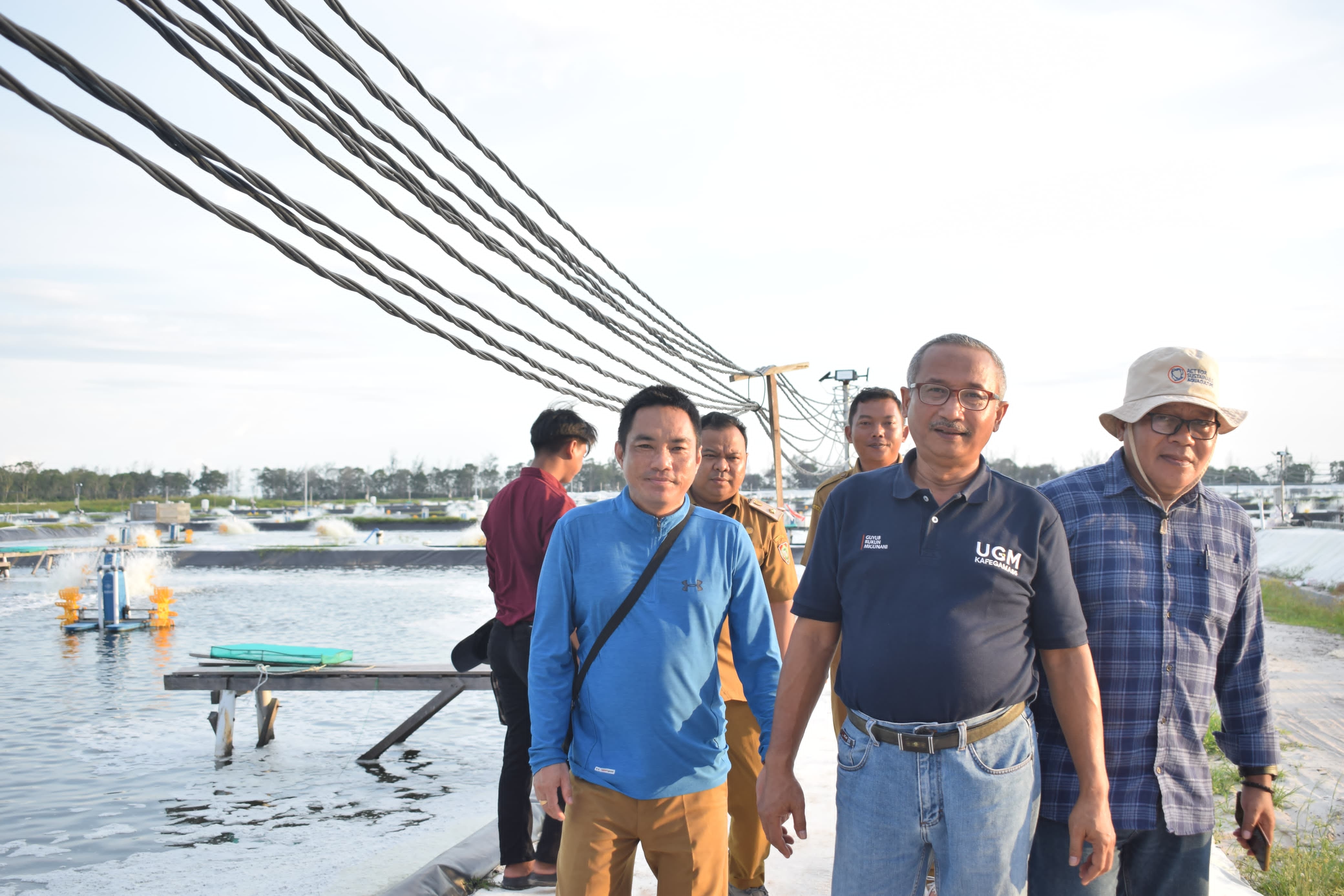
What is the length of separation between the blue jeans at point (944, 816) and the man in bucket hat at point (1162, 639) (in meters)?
0.29

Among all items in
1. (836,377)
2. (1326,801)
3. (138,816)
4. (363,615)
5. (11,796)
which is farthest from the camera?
(363,615)

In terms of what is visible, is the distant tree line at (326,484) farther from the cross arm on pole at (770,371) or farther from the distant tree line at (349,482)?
the cross arm on pole at (770,371)

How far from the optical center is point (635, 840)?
2.37m

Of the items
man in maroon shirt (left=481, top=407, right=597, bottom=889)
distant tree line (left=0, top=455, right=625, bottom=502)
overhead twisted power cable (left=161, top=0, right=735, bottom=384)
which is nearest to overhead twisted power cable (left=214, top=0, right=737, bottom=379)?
overhead twisted power cable (left=161, top=0, right=735, bottom=384)

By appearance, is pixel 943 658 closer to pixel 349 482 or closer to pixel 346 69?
pixel 346 69

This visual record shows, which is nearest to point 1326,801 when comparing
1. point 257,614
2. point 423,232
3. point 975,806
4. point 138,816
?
point 975,806

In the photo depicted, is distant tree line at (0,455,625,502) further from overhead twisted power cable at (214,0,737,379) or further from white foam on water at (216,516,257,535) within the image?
overhead twisted power cable at (214,0,737,379)

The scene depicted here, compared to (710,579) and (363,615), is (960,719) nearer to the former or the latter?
(710,579)

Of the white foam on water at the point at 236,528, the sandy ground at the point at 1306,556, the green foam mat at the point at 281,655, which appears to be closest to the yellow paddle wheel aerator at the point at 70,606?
the green foam mat at the point at 281,655

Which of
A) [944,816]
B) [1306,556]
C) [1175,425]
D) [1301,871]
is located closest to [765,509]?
[1175,425]

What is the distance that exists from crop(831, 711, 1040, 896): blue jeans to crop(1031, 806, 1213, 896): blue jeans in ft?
0.69

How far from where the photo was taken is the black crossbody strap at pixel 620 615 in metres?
2.34

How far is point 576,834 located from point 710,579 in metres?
0.77

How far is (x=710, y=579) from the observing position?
96.3 inches
